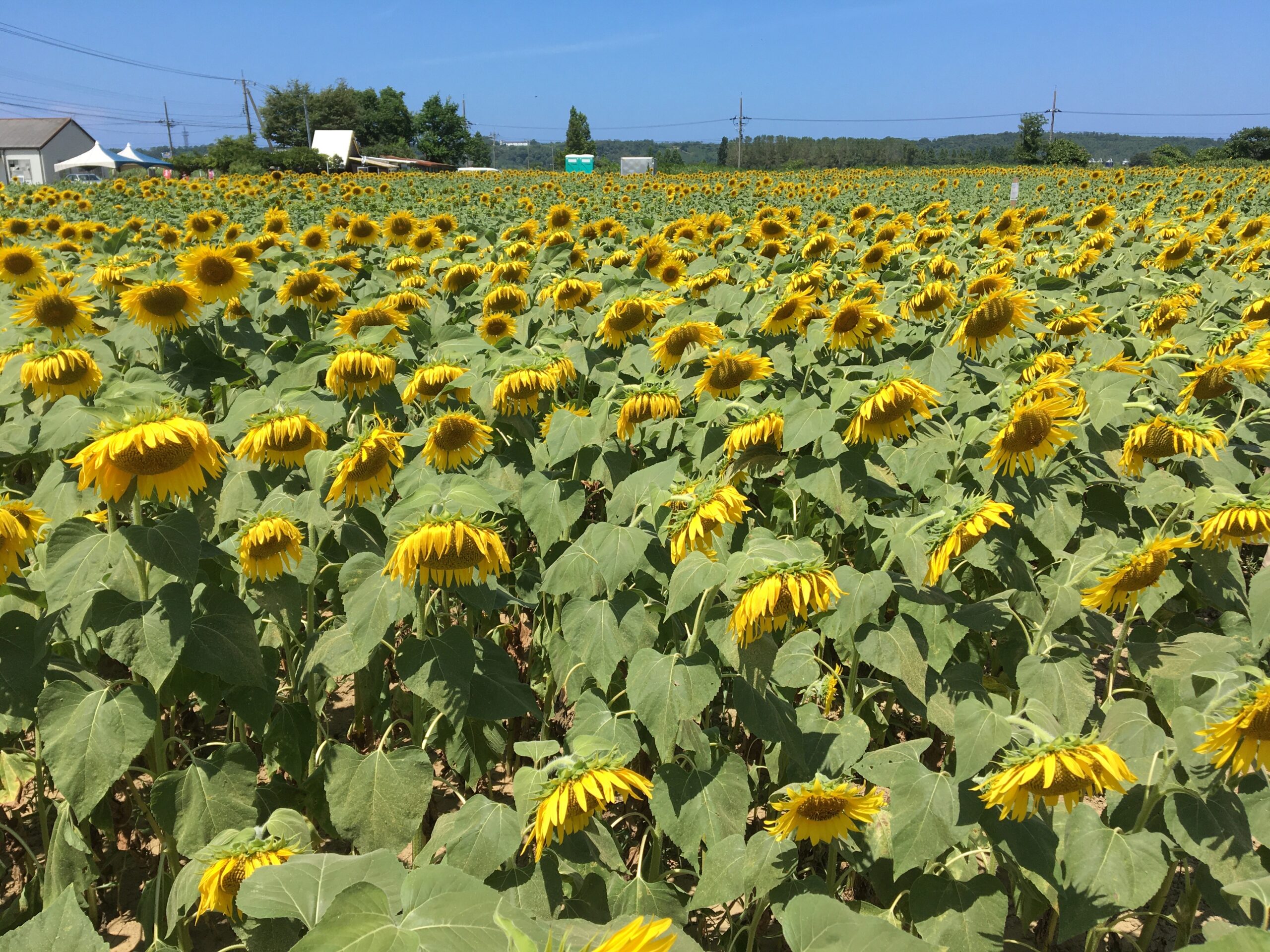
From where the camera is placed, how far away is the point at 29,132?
64688mm

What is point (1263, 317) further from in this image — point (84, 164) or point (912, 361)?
point (84, 164)

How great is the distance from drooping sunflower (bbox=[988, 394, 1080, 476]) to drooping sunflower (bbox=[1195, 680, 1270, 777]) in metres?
0.97

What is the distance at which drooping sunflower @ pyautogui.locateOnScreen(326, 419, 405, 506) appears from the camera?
2291 millimetres

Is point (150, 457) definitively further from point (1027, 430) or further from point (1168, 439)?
point (1168, 439)

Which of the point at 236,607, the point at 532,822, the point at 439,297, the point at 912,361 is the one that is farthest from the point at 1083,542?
the point at 439,297

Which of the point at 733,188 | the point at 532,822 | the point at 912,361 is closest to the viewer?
the point at 532,822

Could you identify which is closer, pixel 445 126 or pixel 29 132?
pixel 29 132

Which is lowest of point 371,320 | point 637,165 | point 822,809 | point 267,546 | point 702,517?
A: point 822,809

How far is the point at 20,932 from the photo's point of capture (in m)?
1.20

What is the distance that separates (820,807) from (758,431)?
1.14m

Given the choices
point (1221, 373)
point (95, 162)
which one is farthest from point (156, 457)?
point (95, 162)

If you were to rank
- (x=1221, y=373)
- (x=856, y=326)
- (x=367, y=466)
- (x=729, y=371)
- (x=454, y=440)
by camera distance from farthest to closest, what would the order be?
(x=856, y=326), (x=1221, y=373), (x=729, y=371), (x=454, y=440), (x=367, y=466)

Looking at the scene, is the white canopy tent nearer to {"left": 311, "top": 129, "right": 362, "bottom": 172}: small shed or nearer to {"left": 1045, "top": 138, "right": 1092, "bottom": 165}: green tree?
{"left": 311, "top": 129, "right": 362, "bottom": 172}: small shed

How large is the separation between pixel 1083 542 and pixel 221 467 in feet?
8.96
